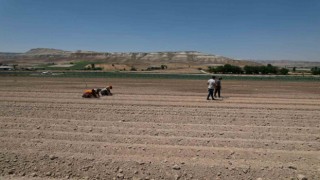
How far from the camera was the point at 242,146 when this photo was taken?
8859 millimetres

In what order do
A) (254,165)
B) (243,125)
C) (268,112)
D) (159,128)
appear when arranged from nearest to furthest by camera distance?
(254,165), (159,128), (243,125), (268,112)

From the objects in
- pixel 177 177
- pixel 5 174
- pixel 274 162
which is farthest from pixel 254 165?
pixel 5 174

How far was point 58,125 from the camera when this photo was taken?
11250 millimetres

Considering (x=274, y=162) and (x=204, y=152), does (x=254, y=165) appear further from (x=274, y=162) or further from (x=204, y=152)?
(x=204, y=152)

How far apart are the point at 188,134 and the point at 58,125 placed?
4.61m

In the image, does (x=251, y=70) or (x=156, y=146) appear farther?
(x=251, y=70)

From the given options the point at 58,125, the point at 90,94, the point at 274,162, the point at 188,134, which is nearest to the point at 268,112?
the point at 188,134

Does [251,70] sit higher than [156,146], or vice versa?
[251,70]

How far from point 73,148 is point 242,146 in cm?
459

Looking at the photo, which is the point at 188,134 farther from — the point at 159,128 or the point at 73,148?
the point at 73,148

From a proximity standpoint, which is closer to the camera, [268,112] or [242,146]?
[242,146]

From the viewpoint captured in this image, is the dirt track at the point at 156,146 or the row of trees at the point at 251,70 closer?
Answer: the dirt track at the point at 156,146

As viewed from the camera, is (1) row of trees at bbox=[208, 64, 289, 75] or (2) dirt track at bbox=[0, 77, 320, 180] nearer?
(2) dirt track at bbox=[0, 77, 320, 180]

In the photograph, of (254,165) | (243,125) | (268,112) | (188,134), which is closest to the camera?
(254,165)
